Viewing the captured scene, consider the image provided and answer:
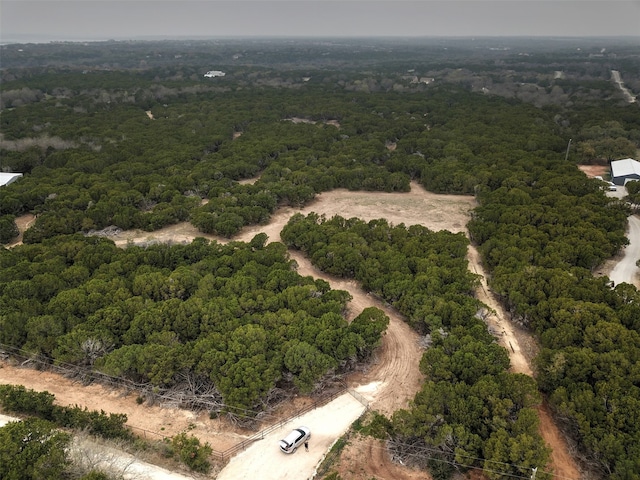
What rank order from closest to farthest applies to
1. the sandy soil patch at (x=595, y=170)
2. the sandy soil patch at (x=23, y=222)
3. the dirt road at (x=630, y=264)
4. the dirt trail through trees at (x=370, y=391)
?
1. the dirt trail through trees at (x=370, y=391)
2. the dirt road at (x=630, y=264)
3. the sandy soil patch at (x=23, y=222)
4. the sandy soil patch at (x=595, y=170)

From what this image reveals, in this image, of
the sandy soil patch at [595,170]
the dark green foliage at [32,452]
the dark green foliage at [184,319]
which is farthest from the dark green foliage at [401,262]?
the sandy soil patch at [595,170]

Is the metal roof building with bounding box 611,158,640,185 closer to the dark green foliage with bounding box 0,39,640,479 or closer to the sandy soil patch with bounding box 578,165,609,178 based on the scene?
the sandy soil patch with bounding box 578,165,609,178

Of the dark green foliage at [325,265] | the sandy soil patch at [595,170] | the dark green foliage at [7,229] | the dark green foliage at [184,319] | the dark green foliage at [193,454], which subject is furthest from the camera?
the sandy soil patch at [595,170]

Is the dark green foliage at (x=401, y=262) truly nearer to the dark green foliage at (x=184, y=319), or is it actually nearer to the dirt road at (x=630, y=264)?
the dark green foliage at (x=184, y=319)

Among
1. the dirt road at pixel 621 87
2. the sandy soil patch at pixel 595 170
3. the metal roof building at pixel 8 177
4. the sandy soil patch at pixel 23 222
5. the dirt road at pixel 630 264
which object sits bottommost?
the dirt road at pixel 630 264

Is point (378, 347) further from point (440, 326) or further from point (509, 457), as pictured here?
point (509, 457)

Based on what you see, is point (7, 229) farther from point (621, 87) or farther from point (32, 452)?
point (621, 87)

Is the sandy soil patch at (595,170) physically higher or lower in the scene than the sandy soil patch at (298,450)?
higher

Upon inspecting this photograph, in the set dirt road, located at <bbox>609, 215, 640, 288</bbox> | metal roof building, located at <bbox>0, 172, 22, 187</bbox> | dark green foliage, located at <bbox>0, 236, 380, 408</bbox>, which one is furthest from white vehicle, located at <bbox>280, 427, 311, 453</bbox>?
metal roof building, located at <bbox>0, 172, 22, 187</bbox>

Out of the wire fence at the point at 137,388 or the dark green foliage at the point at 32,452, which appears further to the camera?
the wire fence at the point at 137,388
